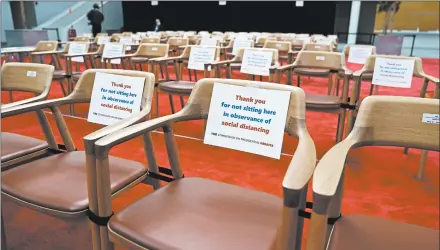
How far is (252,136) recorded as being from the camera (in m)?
1.11

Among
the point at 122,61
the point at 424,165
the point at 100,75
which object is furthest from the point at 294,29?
the point at 100,75

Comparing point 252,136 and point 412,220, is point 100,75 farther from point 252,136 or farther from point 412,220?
point 412,220

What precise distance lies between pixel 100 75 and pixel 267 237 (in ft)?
3.26

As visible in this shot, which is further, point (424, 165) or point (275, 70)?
point (275, 70)

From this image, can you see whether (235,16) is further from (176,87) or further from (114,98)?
(114,98)

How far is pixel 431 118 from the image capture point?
947 mm

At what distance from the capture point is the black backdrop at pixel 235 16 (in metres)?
12.0

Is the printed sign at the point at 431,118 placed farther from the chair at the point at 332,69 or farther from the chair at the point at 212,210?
the chair at the point at 332,69

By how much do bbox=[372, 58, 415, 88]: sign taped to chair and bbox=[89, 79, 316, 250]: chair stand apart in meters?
1.46

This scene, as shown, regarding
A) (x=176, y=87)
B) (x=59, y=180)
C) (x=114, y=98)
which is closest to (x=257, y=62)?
(x=176, y=87)

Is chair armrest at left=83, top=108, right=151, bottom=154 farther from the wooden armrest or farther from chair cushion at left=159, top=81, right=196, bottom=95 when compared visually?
chair cushion at left=159, top=81, right=196, bottom=95

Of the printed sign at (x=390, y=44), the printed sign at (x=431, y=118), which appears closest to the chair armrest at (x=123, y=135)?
the printed sign at (x=431, y=118)

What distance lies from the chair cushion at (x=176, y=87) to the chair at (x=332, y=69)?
2.34 feet

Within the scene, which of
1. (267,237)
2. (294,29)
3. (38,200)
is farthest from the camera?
(294,29)
